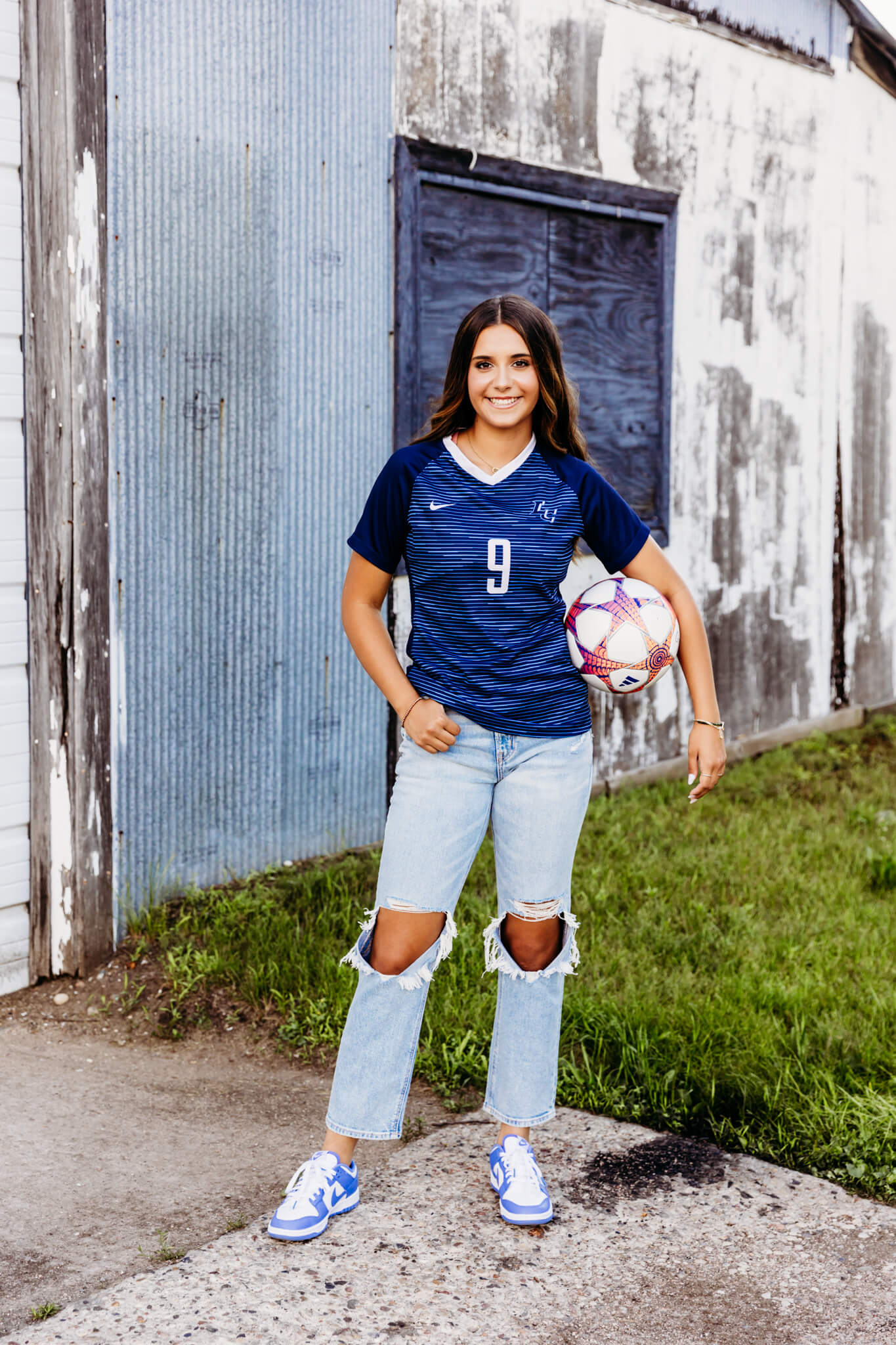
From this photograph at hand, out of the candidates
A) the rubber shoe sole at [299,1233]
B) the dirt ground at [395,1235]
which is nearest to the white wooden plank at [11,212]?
the dirt ground at [395,1235]

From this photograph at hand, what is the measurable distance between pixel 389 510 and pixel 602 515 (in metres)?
0.48

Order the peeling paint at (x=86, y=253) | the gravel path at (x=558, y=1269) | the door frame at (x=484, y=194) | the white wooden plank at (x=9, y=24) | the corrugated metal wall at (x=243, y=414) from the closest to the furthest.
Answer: the gravel path at (x=558, y=1269)
the white wooden plank at (x=9, y=24)
the peeling paint at (x=86, y=253)
the corrugated metal wall at (x=243, y=414)
the door frame at (x=484, y=194)

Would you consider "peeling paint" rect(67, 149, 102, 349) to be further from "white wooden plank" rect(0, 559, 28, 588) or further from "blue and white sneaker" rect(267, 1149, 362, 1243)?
"blue and white sneaker" rect(267, 1149, 362, 1243)

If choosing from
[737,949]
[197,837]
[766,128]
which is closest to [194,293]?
[197,837]

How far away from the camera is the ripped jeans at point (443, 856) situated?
120 inches

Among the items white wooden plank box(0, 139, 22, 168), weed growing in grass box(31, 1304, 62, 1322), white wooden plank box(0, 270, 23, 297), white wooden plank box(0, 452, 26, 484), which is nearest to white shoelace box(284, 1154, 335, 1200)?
weed growing in grass box(31, 1304, 62, 1322)

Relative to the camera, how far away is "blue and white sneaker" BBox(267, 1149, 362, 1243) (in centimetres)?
304

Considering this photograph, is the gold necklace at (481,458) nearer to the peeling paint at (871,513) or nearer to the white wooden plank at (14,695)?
the white wooden plank at (14,695)

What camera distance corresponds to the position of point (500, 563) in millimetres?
3043

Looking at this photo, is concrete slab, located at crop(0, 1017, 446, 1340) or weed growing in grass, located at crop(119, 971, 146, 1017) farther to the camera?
weed growing in grass, located at crop(119, 971, 146, 1017)

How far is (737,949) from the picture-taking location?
15.9 ft

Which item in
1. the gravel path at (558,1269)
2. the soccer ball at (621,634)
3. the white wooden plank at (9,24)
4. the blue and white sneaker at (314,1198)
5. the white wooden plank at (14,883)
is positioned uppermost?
the white wooden plank at (9,24)

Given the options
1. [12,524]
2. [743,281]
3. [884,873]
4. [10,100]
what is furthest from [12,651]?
[743,281]

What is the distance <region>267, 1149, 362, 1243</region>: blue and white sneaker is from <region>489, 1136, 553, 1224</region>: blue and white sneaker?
331 millimetres
